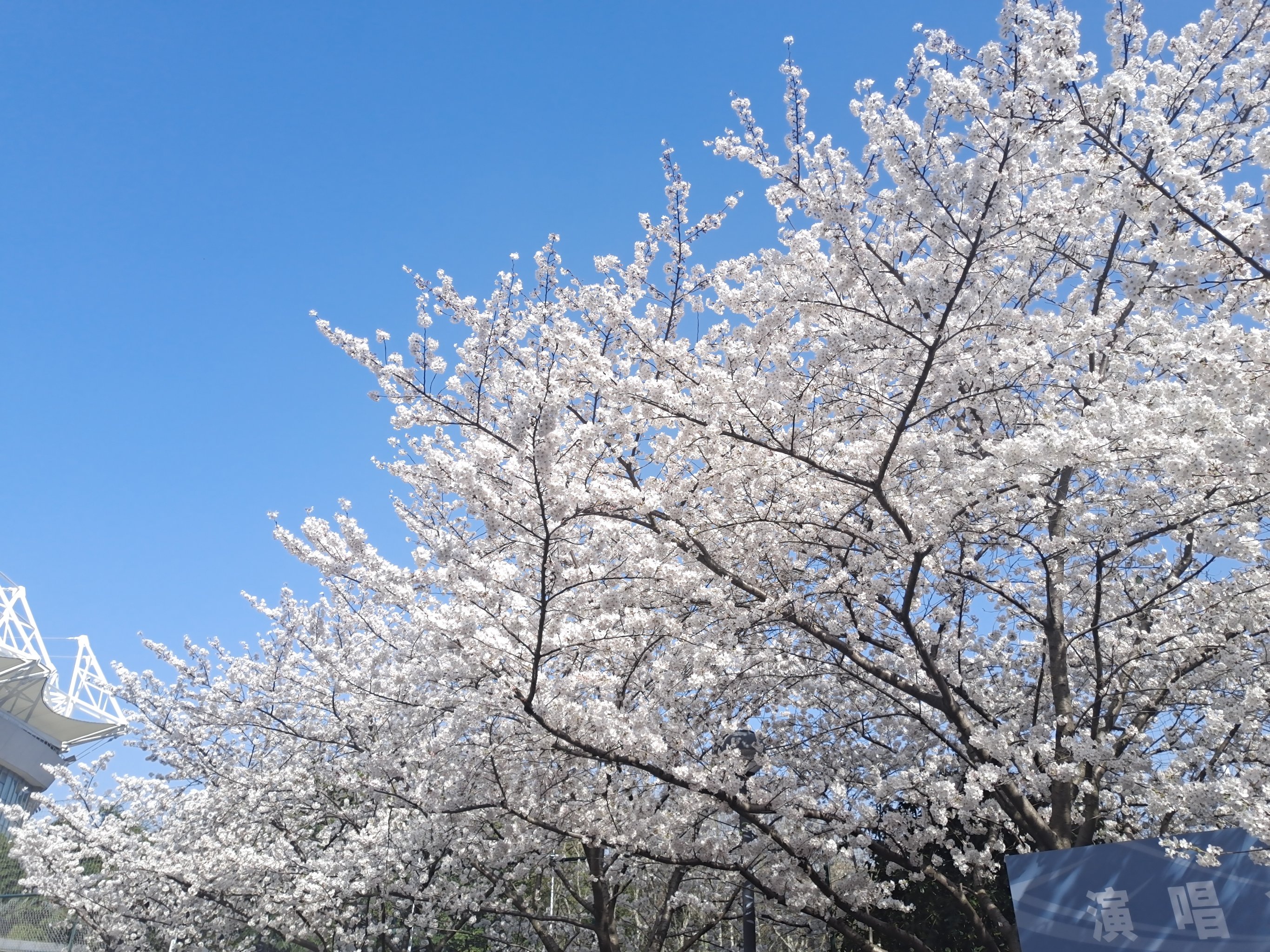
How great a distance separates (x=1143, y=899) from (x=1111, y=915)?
18cm

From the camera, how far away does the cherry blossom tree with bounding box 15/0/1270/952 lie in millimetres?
4570

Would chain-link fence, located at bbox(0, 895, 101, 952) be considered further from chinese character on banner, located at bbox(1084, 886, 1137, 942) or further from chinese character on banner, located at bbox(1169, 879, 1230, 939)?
chinese character on banner, located at bbox(1169, 879, 1230, 939)

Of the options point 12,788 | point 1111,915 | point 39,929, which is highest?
point 12,788

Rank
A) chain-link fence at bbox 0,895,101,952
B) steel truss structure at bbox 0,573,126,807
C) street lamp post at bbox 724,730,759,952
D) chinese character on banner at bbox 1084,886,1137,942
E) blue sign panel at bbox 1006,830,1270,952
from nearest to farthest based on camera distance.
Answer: blue sign panel at bbox 1006,830,1270,952
chinese character on banner at bbox 1084,886,1137,942
street lamp post at bbox 724,730,759,952
chain-link fence at bbox 0,895,101,952
steel truss structure at bbox 0,573,126,807

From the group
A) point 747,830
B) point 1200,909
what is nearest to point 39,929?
point 747,830

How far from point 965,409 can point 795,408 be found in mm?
2063

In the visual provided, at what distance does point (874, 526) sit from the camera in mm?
6344

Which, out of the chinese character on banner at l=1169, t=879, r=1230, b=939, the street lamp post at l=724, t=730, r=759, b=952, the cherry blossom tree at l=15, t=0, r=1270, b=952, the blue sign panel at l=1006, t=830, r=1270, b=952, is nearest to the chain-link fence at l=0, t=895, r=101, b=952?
the cherry blossom tree at l=15, t=0, r=1270, b=952

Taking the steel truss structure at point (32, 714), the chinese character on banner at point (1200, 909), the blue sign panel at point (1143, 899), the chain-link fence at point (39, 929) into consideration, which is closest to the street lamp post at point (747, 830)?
the blue sign panel at point (1143, 899)

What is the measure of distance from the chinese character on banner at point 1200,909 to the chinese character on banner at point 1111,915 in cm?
21

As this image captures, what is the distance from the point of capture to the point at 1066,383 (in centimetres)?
584

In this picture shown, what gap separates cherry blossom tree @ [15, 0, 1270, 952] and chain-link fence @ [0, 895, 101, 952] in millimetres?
7531

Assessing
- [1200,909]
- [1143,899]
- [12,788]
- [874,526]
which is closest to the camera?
[1200,909]

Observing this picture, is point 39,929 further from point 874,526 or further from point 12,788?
point 12,788
